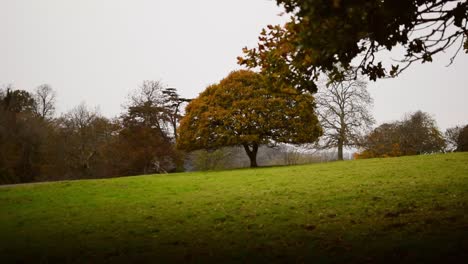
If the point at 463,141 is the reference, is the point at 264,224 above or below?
below

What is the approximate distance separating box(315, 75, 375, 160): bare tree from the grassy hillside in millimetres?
20595

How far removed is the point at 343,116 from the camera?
36.2 meters

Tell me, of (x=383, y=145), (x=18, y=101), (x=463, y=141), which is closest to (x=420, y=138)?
(x=463, y=141)

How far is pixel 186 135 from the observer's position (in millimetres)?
30531

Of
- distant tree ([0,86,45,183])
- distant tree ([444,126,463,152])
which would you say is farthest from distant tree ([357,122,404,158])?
distant tree ([0,86,45,183])

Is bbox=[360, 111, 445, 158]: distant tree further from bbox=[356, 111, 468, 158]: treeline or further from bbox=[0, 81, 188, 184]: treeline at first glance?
bbox=[0, 81, 188, 184]: treeline

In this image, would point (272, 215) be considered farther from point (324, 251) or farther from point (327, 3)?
point (327, 3)

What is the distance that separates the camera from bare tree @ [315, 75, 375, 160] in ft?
117

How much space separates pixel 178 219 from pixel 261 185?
6.89 meters

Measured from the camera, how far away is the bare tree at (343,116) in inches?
1399

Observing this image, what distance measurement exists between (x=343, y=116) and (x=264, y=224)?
30493 mm

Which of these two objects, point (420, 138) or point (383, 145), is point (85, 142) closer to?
point (383, 145)

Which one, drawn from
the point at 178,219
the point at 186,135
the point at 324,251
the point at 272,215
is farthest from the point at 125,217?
the point at 186,135

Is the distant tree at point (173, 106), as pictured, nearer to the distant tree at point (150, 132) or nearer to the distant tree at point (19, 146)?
the distant tree at point (150, 132)
